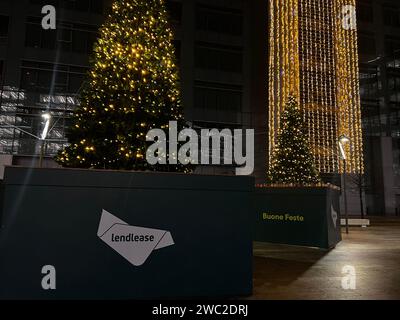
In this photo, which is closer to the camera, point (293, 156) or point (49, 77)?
point (293, 156)

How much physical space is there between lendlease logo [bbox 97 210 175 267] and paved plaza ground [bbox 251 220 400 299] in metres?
1.89

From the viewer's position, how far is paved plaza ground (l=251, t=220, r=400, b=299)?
610cm

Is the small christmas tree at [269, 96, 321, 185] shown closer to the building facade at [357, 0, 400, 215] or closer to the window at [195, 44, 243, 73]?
the window at [195, 44, 243, 73]

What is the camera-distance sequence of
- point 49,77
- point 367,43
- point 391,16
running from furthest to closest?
point 391,16
point 367,43
point 49,77

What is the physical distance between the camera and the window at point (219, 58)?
37.1m

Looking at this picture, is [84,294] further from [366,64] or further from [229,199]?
[366,64]

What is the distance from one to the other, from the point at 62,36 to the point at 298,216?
29.1m

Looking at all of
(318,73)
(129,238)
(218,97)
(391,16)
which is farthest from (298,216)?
(391,16)

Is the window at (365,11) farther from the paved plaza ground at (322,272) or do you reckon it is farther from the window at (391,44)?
the paved plaza ground at (322,272)

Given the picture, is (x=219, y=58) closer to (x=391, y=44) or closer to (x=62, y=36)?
(x=62, y=36)

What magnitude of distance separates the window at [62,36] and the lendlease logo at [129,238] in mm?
31117

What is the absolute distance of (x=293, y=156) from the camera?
21.6m

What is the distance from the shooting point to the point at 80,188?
214 inches
